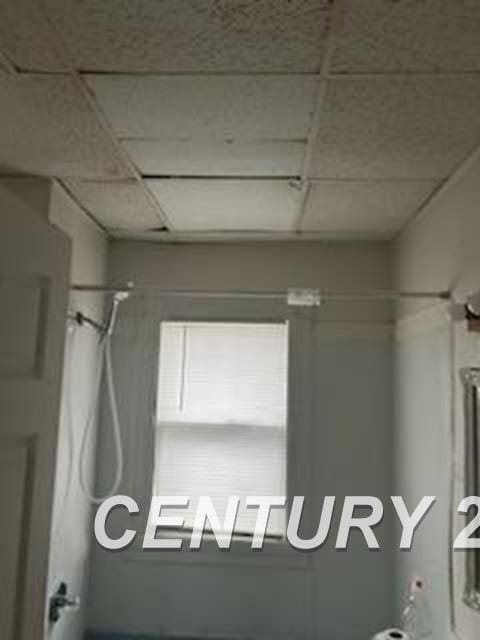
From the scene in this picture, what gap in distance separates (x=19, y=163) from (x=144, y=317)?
41.0 inches

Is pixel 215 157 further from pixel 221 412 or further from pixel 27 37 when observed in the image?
pixel 221 412

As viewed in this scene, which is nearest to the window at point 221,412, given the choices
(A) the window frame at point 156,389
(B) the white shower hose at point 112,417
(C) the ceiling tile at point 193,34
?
(A) the window frame at point 156,389

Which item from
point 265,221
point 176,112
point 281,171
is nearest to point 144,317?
point 265,221

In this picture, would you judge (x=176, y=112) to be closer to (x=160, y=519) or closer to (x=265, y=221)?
(x=265, y=221)

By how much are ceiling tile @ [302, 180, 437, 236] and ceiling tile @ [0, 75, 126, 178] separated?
75cm

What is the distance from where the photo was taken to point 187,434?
9.14ft

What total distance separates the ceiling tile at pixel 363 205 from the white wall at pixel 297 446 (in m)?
0.26

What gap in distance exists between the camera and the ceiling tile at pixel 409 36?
1106mm

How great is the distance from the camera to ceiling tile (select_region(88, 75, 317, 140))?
1.41m

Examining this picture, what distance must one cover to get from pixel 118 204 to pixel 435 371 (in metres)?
→ 1.37

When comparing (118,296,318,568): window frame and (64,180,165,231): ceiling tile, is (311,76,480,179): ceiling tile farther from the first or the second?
(118,296,318,568): window frame

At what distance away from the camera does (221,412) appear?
279 cm

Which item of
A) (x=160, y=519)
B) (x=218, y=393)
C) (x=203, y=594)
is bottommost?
(x=203, y=594)

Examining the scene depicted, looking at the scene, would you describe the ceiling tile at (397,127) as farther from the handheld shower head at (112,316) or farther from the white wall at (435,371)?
the handheld shower head at (112,316)
